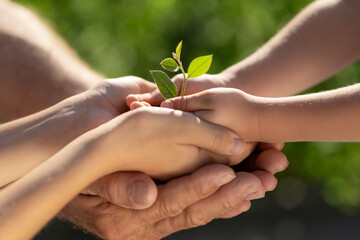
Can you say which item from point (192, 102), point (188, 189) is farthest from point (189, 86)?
point (188, 189)

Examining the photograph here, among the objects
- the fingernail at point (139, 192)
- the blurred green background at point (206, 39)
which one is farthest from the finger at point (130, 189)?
the blurred green background at point (206, 39)

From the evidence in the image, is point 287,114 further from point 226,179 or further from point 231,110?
point 226,179

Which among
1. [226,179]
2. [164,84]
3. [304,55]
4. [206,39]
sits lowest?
[226,179]

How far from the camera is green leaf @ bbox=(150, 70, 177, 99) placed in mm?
2023

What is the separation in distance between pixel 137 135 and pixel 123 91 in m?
0.43

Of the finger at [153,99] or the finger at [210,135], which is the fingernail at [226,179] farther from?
the finger at [153,99]

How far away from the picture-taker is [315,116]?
1.97 metres

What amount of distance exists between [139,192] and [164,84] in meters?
0.40

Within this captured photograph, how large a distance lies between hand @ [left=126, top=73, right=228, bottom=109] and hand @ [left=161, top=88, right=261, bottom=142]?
0.85ft

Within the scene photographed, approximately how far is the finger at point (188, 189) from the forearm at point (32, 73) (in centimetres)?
90

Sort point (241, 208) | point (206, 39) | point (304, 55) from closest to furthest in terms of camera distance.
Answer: point (241, 208)
point (304, 55)
point (206, 39)

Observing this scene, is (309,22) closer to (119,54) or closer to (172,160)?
(172,160)

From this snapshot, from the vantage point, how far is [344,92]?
6.56 feet

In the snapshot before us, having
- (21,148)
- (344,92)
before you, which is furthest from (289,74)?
(21,148)
